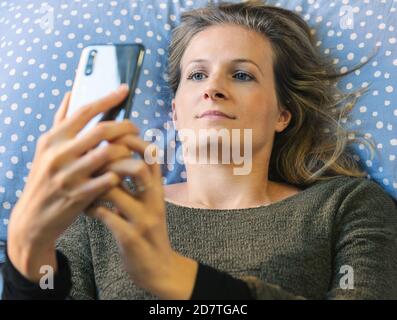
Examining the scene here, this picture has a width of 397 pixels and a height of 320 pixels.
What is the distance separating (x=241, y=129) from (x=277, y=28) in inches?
10.4

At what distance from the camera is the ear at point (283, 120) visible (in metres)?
1.28

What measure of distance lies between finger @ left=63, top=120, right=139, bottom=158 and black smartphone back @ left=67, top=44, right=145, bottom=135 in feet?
0.20

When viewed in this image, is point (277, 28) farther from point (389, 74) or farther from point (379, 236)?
point (379, 236)

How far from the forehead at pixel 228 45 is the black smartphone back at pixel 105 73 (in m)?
0.34

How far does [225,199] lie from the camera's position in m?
1.19

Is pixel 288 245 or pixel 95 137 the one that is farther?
pixel 288 245

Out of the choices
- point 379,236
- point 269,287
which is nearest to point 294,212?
point 379,236

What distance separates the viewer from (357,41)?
4.41ft

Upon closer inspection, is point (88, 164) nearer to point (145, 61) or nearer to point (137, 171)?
point (137, 171)

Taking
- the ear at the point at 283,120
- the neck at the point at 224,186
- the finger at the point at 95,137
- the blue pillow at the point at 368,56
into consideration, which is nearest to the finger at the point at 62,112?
the finger at the point at 95,137

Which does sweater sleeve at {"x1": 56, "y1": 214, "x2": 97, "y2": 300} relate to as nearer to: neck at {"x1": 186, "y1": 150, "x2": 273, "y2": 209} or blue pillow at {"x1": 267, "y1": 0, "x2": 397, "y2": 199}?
neck at {"x1": 186, "y1": 150, "x2": 273, "y2": 209}

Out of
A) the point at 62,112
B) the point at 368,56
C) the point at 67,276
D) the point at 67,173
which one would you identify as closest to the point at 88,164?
the point at 67,173

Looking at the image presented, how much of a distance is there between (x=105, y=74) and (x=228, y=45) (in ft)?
1.25
